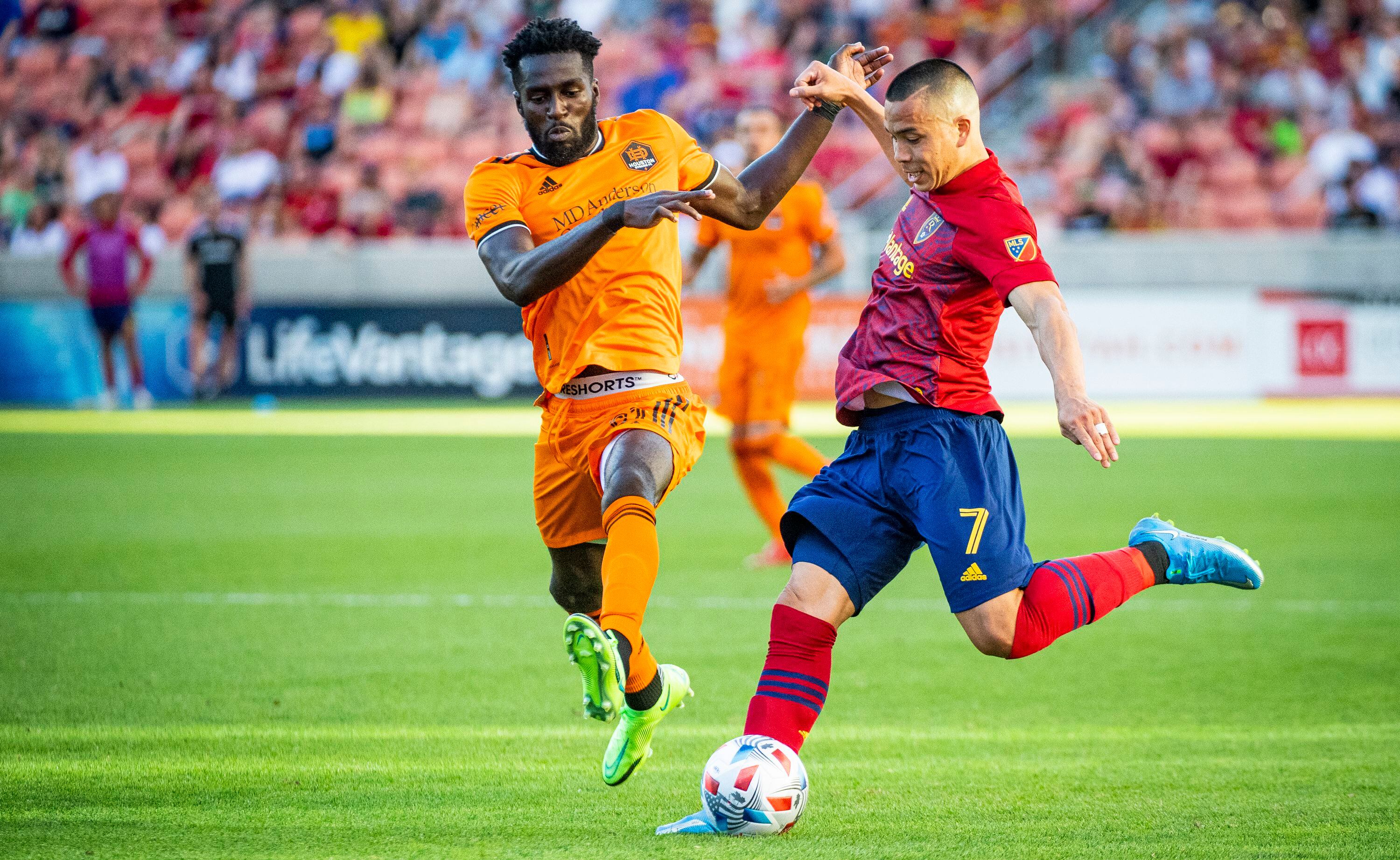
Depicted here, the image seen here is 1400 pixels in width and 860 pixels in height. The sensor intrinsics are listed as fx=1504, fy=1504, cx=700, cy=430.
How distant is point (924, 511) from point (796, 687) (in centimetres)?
60

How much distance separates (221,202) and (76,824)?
19770 millimetres

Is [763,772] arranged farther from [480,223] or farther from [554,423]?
[480,223]

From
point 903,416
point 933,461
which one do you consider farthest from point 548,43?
point 933,461

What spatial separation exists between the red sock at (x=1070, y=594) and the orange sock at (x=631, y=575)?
105 cm

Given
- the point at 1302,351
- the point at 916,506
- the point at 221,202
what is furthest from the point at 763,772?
the point at 221,202

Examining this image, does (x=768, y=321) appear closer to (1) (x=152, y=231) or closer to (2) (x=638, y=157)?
(2) (x=638, y=157)

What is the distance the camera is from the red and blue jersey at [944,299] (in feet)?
13.6

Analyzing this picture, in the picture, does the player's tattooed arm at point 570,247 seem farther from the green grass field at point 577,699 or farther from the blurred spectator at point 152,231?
the blurred spectator at point 152,231

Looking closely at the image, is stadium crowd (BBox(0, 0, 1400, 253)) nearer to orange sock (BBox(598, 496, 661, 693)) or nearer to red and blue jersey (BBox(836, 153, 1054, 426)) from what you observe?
red and blue jersey (BBox(836, 153, 1054, 426))

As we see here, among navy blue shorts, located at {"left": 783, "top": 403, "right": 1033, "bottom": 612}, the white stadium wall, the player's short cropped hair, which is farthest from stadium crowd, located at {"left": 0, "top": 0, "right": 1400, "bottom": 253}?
navy blue shorts, located at {"left": 783, "top": 403, "right": 1033, "bottom": 612}

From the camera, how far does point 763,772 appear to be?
3.99 metres

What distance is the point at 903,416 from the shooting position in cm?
429

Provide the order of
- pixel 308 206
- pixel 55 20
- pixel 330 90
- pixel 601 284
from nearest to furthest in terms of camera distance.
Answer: pixel 601 284 < pixel 308 206 < pixel 330 90 < pixel 55 20

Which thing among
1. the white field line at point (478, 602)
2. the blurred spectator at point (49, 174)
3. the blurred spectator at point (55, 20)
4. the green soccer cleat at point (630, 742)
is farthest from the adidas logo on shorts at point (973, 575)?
the blurred spectator at point (55, 20)
